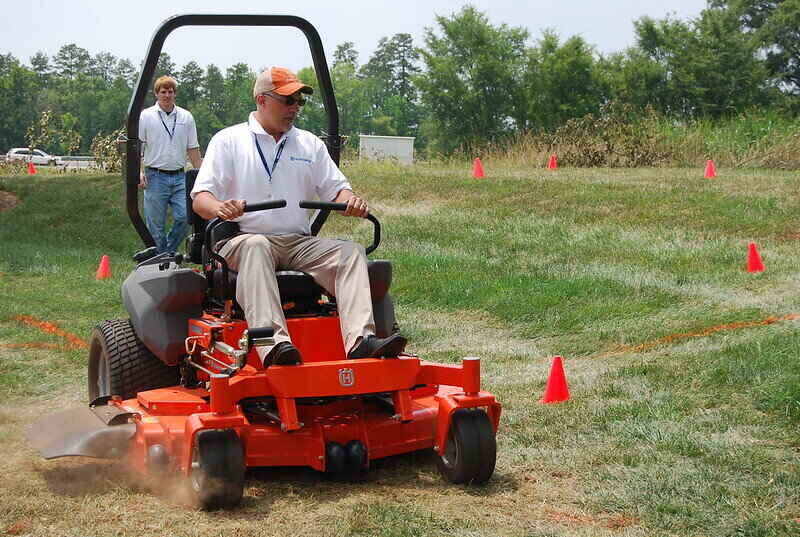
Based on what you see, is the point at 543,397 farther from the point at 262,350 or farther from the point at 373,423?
the point at 262,350

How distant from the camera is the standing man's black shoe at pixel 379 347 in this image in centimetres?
483

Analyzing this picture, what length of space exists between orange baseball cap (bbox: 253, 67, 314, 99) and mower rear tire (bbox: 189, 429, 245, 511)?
1799mm

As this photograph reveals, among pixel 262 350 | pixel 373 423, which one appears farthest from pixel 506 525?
pixel 262 350

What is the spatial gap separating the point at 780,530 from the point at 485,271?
7329 millimetres

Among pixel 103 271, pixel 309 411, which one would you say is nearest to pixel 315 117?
pixel 309 411

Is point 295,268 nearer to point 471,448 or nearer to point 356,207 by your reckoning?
point 356,207

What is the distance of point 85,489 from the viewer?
4.88m

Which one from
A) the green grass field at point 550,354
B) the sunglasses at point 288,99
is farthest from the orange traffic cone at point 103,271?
the sunglasses at point 288,99

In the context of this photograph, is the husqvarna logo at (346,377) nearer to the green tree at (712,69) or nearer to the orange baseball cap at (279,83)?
the orange baseball cap at (279,83)

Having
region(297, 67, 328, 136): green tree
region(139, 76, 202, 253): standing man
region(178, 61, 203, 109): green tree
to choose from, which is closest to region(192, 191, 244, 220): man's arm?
region(297, 67, 328, 136): green tree

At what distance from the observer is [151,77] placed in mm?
5691

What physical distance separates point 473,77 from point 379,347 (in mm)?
61165

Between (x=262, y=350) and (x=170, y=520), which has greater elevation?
(x=262, y=350)

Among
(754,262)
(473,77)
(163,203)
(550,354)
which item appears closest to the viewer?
(550,354)
